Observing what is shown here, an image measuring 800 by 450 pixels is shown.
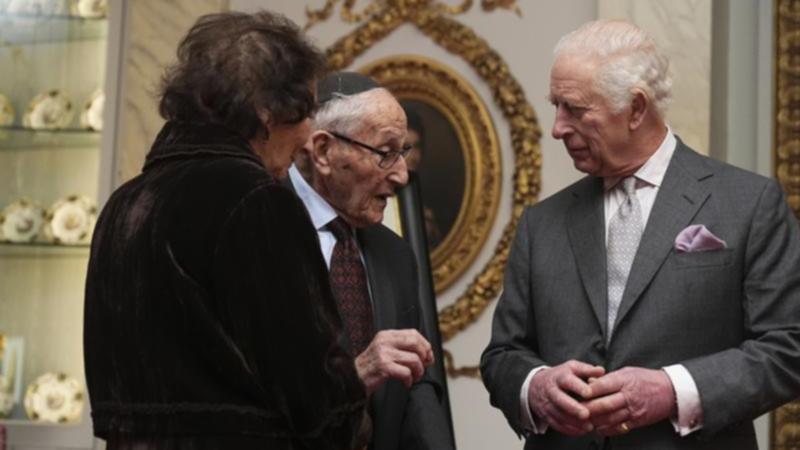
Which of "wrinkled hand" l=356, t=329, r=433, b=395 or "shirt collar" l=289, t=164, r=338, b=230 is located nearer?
"wrinkled hand" l=356, t=329, r=433, b=395

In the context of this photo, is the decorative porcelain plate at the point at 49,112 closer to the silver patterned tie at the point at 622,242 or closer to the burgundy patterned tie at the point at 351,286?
the burgundy patterned tie at the point at 351,286

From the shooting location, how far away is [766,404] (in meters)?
3.79

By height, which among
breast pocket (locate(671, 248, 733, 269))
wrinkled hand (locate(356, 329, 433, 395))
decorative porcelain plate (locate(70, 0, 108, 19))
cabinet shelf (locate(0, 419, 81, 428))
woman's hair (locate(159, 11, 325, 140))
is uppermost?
decorative porcelain plate (locate(70, 0, 108, 19))

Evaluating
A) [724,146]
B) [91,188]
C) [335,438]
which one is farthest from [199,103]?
[91,188]

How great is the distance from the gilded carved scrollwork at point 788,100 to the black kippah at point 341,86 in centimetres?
276

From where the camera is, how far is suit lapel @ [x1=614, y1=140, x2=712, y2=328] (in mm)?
3898

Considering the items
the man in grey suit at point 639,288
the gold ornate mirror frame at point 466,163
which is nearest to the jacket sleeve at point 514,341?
the man in grey suit at point 639,288

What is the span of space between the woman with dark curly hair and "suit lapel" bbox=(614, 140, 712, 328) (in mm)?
1064

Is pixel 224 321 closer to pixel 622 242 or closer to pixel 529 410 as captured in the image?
pixel 529 410

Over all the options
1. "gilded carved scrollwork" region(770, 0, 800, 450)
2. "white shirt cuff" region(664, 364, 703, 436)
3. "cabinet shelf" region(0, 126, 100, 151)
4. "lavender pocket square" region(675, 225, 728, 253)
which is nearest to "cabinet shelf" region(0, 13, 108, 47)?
"cabinet shelf" region(0, 126, 100, 151)

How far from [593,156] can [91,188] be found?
13.6ft

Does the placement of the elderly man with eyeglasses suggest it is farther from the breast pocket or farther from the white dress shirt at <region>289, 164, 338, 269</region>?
the breast pocket

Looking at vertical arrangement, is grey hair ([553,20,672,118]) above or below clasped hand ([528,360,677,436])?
above

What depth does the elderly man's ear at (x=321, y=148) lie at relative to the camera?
13.7 ft
